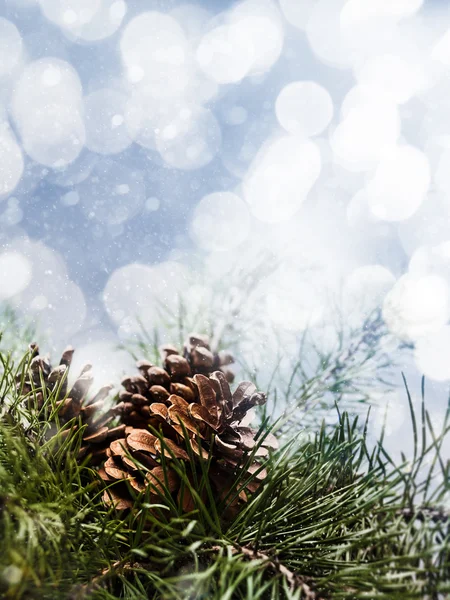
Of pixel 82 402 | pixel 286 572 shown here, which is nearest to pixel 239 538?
pixel 286 572

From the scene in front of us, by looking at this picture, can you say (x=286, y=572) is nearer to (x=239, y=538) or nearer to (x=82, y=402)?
(x=239, y=538)

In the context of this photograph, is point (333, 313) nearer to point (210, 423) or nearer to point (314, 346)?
point (314, 346)

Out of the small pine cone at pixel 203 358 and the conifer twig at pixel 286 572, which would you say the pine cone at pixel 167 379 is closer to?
the small pine cone at pixel 203 358

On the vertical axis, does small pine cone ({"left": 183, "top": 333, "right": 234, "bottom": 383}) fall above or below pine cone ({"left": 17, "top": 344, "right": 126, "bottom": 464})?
above

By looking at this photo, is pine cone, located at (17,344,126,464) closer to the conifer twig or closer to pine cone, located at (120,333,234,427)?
pine cone, located at (120,333,234,427)

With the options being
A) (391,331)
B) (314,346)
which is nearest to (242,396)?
(314,346)

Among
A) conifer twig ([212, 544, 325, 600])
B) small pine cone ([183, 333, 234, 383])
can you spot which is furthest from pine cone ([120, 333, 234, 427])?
conifer twig ([212, 544, 325, 600])
